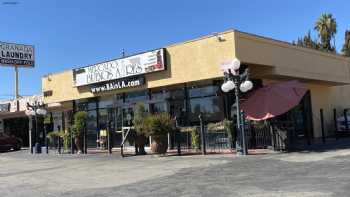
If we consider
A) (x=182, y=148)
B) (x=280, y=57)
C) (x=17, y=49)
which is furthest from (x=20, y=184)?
(x=17, y=49)

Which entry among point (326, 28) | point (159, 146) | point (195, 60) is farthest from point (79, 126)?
point (326, 28)

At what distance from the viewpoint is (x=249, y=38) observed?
22219mm

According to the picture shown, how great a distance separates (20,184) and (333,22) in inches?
2273

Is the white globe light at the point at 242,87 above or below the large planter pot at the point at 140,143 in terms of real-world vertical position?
above

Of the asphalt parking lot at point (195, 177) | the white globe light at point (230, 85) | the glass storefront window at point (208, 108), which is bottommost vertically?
the asphalt parking lot at point (195, 177)

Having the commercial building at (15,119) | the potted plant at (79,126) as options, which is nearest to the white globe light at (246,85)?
the potted plant at (79,126)

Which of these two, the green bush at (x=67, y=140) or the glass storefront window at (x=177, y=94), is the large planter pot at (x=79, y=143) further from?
the glass storefront window at (x=177, y=94)

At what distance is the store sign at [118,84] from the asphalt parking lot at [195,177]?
6.67m

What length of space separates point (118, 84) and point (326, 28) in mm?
44961

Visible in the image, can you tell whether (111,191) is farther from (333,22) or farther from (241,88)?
(333,22)

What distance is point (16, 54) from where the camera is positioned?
49.7 m

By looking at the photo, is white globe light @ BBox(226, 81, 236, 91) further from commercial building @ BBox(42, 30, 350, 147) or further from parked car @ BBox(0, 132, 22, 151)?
parked car @ BBox(0, 132, 22, 151)

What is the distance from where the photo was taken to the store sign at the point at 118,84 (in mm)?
25578

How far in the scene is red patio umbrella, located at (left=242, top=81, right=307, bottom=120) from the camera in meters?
20.4
